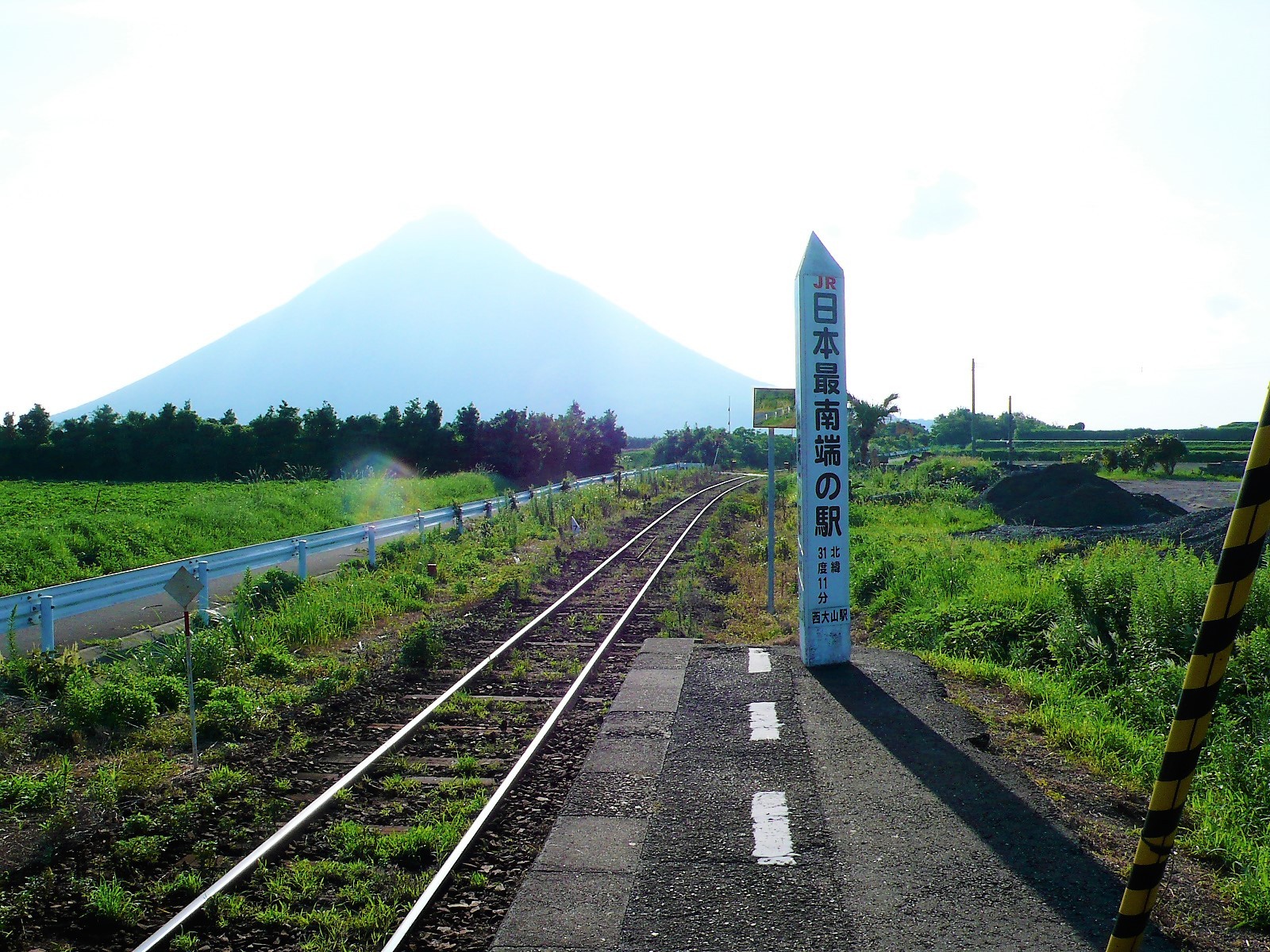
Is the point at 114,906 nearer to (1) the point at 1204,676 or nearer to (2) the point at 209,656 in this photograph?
(2) the point at 209,656

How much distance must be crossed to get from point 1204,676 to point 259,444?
41986 millimetres

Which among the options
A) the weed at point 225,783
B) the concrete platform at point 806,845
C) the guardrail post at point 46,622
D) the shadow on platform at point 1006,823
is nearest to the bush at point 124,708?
the guardrail post at point 46,622

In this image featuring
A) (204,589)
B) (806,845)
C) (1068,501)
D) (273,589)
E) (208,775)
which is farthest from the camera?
(1068,501)

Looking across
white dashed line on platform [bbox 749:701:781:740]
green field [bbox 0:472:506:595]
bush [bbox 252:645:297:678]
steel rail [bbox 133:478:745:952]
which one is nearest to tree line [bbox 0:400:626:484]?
green field [bbox 0:472:506:595]

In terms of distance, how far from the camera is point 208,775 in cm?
644

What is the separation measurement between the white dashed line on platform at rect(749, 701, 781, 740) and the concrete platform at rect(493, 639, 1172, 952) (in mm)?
24

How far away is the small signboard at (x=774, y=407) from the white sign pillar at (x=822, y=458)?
1.79 metres

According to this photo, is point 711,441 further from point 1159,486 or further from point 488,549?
point 488,549

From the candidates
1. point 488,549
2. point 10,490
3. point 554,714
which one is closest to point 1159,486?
point 488,549

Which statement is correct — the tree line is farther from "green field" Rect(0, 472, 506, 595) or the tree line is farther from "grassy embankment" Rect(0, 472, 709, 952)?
"grassy embankment" Rect(0, 472, 709, 952)

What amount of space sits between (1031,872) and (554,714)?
4175 millimetres

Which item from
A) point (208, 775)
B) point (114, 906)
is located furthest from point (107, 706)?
point (114, 906)

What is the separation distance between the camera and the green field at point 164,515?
15.6 m

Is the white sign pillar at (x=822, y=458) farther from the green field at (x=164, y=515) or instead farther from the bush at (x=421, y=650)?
the green field at (x=164, y=515)
